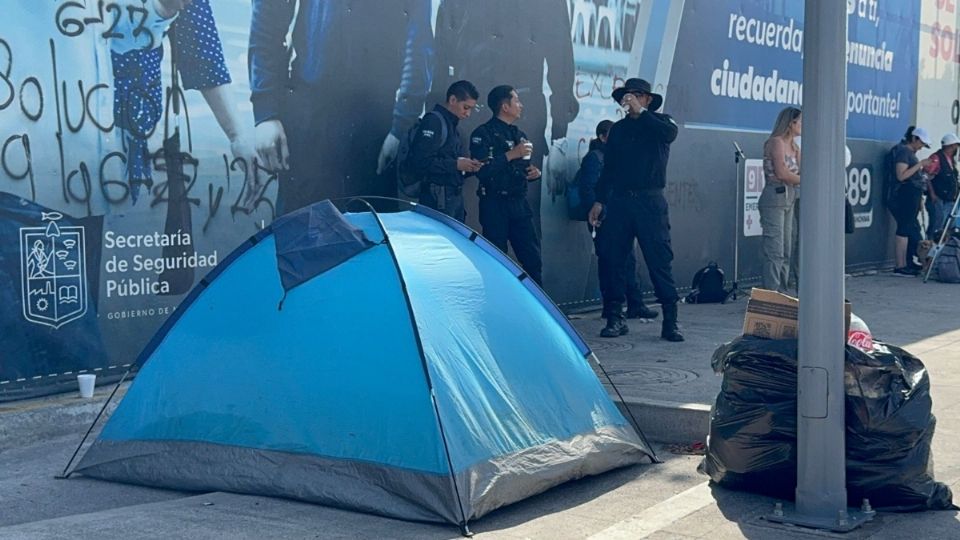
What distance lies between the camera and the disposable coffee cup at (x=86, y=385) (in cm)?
783

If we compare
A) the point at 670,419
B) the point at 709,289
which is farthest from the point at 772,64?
the point at 670,419

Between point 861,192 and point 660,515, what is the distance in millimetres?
13057

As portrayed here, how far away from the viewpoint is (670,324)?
1048cm

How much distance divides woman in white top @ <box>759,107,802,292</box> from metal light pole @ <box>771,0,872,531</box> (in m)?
6.70

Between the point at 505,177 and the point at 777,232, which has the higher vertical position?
the point at 505,177

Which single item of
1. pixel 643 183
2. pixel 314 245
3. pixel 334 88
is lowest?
pixel 314 245

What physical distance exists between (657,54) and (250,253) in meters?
7.69

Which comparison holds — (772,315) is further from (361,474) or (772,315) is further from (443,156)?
(443,156)

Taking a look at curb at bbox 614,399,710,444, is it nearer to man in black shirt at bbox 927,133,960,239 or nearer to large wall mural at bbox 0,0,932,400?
large wall mural at bbox 0,0,932,400

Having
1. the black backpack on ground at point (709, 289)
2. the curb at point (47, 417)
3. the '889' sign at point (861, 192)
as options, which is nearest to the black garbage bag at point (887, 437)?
the curb at point (47, 417)

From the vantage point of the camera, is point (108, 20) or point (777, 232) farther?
point (777, 232)

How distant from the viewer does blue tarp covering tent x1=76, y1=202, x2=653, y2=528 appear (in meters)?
5.91

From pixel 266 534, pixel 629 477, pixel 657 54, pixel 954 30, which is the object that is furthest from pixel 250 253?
pixel 954 30

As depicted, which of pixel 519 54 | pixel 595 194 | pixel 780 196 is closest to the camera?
pixel 519 54
